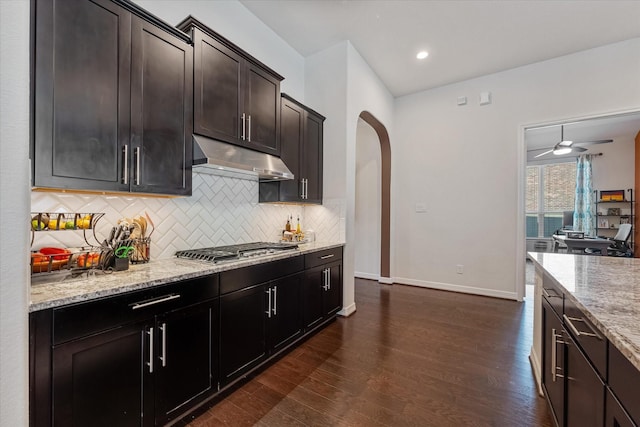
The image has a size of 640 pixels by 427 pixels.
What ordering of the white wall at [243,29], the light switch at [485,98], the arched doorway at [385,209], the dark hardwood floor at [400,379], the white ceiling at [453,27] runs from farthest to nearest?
the arched doorway at [385,209]
the light switch at [485,98]
the white ceiling at [453,27]
the white wall at [243,29]
the dark hardwood floor at [400,379]

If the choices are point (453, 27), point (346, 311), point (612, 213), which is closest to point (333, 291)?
point (346, 311)

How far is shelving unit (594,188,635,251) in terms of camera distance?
635cm

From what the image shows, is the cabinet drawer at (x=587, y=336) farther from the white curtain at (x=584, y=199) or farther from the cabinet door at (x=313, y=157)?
the white curtain at (x=584, y=199)

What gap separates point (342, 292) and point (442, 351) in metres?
1.23

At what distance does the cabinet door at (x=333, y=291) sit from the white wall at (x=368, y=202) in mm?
2040

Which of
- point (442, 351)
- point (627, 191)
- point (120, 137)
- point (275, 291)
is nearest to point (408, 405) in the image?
point (442, 351)

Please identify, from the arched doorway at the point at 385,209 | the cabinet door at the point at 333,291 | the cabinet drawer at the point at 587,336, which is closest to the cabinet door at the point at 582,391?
the cabinet drawer at the point at 587,336

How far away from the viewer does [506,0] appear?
273cm

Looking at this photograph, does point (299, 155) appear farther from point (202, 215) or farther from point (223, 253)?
point (223, 253)

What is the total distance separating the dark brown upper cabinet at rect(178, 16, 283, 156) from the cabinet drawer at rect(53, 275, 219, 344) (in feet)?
3.68

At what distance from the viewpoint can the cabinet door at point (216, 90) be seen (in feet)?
6.48

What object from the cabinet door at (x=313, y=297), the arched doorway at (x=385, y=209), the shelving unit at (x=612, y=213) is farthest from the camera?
the shelving unit at (x=612, y=213)

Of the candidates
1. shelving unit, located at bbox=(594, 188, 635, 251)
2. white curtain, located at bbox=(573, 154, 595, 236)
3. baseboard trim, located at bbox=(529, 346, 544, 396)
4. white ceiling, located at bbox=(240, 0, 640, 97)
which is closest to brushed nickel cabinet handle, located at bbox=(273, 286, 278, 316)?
baseboard trim, located at bbox=(529, 346, 544, 396)

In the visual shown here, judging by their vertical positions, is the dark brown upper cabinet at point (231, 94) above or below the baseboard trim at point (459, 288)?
above
